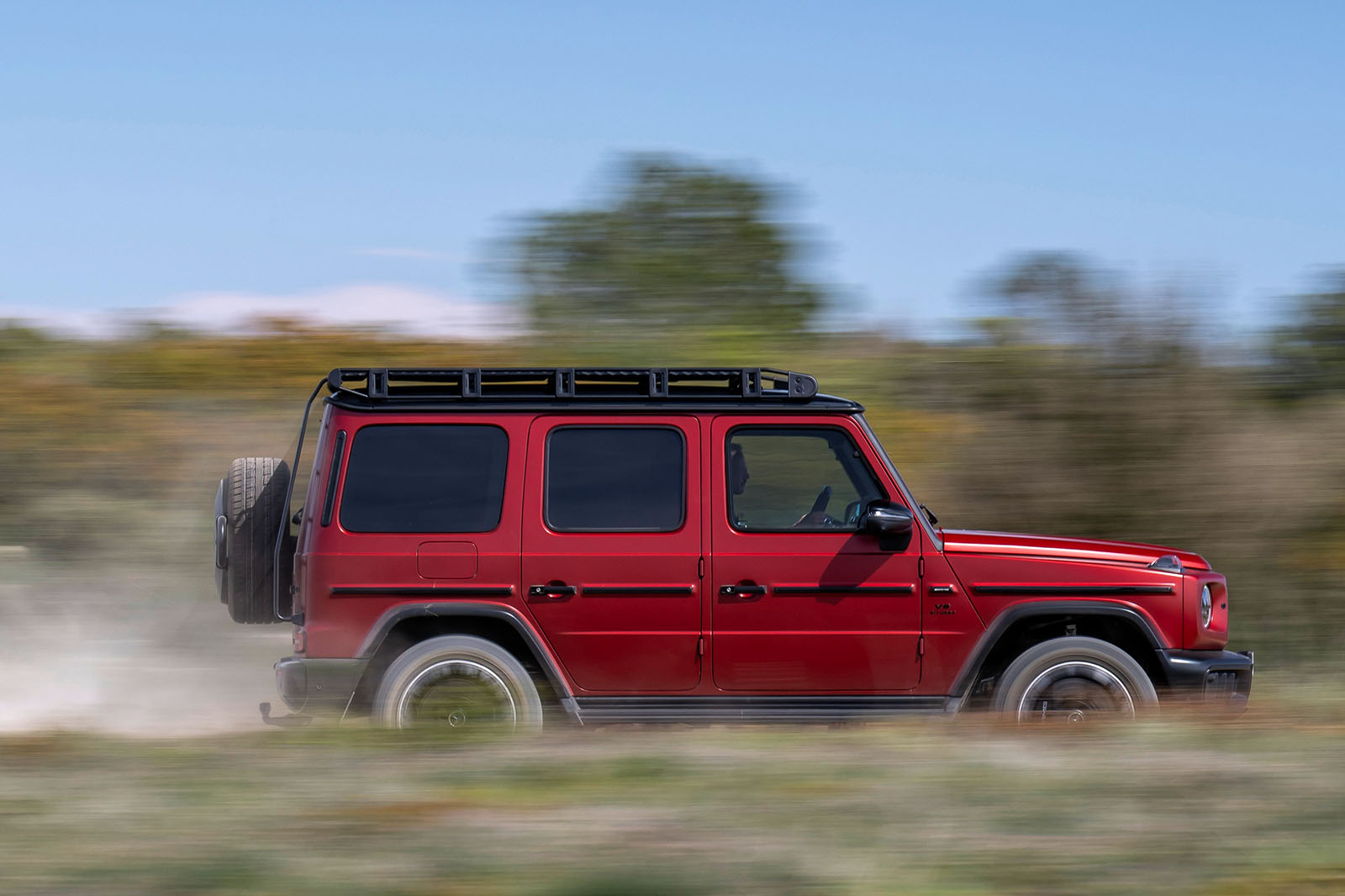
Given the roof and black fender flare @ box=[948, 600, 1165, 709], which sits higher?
the roof

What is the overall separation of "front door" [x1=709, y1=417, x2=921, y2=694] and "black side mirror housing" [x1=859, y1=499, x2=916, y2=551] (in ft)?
0.09

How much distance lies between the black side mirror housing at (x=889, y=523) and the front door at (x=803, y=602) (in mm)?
27

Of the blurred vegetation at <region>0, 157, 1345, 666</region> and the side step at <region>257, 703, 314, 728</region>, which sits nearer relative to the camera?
the side step at <region>257, 703, 314, 728</region>

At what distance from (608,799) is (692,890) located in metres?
0.83

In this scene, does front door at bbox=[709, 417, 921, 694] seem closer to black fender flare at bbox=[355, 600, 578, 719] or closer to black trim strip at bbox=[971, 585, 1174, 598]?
black trim strip at bbox=[971, 585, 1174, 598]

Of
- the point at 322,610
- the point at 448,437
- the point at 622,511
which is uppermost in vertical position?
the point at 448,437

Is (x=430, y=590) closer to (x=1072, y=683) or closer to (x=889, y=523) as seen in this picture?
(x=889, y=523)

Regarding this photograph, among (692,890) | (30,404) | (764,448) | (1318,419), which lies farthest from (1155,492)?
(30,404)

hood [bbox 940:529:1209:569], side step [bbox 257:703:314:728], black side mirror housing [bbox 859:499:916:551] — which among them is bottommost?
side step [bbox 257:703:314:728]

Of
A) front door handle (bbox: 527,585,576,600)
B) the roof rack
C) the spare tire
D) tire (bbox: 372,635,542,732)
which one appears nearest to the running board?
tire (bbox: 372,635,542,732)

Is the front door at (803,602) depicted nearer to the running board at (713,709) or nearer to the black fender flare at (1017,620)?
the running board at (713,709)

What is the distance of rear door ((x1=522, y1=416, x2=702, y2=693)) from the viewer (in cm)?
564

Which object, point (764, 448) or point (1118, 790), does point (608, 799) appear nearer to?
point (1118, 790)

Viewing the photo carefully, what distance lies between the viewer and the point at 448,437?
5766 millimetres
